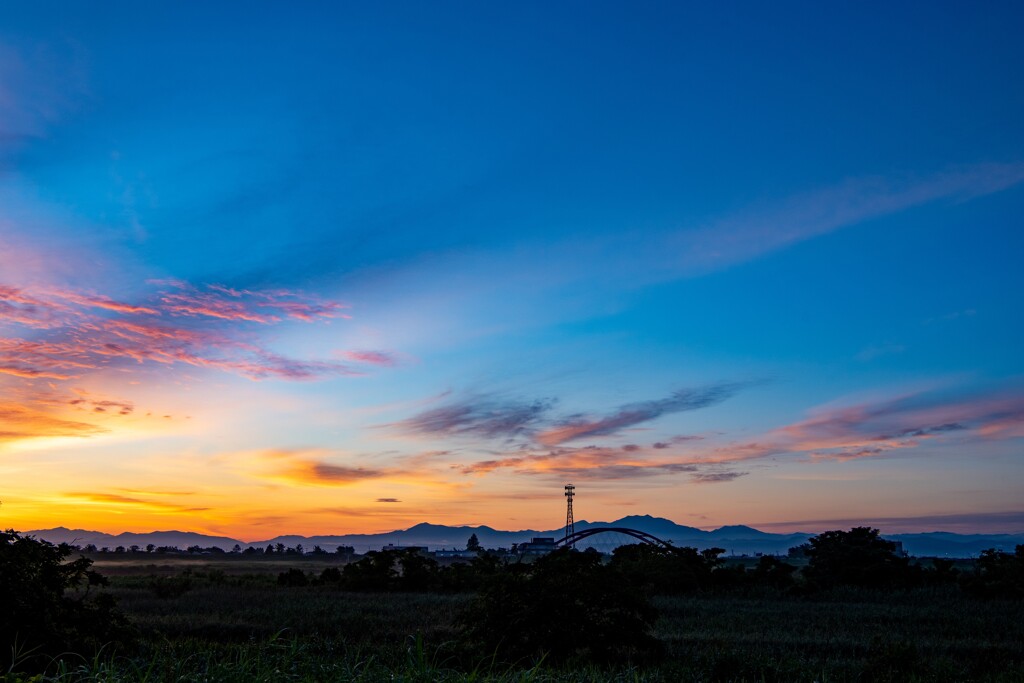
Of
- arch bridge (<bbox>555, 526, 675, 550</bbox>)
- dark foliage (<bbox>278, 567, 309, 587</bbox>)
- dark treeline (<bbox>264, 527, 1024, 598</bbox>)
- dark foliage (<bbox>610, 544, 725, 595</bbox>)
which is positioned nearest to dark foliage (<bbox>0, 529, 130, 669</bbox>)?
dark treeline (<bbox>264, 527, 1024, 598</bbox>)

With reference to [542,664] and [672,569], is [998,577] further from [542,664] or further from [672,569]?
[542,664]

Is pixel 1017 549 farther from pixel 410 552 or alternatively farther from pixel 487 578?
pixel 487 578

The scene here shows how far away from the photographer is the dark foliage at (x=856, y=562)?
49312mm

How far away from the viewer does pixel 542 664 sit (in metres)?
14.6

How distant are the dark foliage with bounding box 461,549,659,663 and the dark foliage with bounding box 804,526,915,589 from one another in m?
36.2

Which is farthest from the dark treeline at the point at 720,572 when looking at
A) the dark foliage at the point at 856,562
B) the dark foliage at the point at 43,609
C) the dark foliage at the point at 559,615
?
the dark foliage at the point at 43,609

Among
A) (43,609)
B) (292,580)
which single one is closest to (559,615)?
(43,609)

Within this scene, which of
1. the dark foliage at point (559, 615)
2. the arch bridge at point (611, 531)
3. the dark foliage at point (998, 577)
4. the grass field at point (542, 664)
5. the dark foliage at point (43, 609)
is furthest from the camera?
the arch bridge at point (611, 531)

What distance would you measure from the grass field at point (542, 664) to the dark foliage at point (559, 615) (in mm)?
671

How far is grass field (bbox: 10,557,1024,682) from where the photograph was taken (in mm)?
8234

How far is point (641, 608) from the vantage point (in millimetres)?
17750

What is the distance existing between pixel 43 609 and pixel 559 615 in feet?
30.8

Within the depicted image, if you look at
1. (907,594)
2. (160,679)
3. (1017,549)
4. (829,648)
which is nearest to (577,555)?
(829,648)

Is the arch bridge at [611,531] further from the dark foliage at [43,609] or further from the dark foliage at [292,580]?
the dark foliage at [43,609]
